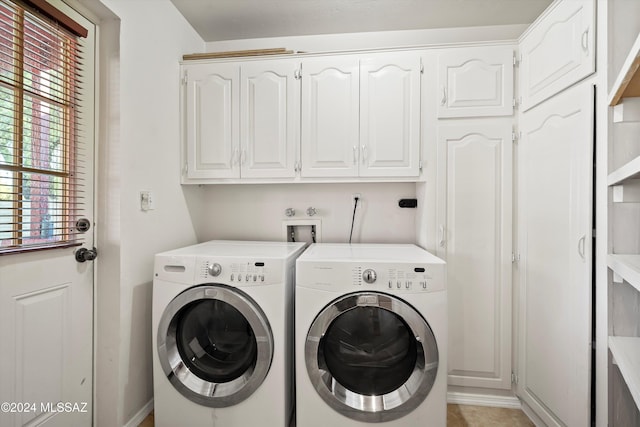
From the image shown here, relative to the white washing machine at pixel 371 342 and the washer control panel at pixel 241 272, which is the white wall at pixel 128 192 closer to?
the washer control panel at pixel 241 272

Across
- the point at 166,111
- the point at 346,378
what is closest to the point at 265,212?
the point at 166,111

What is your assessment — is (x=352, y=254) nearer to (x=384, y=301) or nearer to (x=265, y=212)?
(x=384, y=301)

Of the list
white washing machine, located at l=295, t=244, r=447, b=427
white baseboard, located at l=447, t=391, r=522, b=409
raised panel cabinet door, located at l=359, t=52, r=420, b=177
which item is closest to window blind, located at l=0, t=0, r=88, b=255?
white washing machine, located at l=295, t=244, r=447, b=427

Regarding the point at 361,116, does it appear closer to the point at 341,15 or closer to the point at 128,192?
the point at 341,15

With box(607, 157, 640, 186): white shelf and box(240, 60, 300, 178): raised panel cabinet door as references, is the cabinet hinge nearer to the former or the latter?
box(607, 157, 640, 186): white shelf

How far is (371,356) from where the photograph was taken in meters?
1.43

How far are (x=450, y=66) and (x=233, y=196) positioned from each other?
177 cm

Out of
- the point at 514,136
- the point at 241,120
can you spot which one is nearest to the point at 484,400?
the point at 514,136

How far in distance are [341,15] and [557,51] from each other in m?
1.31

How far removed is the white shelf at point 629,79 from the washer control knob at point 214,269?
166cm

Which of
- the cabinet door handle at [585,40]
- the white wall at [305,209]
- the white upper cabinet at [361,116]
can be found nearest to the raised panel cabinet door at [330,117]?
the white upper cabinet at [361,116]

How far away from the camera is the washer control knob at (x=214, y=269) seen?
1.45 meters

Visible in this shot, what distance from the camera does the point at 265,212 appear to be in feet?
7.50

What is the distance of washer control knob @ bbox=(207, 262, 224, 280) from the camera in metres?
1.45
